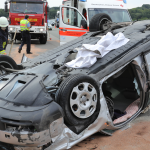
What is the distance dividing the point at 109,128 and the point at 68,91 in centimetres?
104

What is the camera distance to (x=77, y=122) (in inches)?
119

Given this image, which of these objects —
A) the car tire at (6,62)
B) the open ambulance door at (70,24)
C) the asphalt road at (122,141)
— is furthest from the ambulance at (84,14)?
the asphalt road at (122,141)

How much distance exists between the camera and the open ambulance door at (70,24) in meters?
9.61

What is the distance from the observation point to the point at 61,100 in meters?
2.86

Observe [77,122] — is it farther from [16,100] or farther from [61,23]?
[61,23]

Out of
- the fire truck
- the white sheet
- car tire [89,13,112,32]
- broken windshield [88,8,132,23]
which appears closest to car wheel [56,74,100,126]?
the white sheet

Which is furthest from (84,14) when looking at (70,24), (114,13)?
(114,13)

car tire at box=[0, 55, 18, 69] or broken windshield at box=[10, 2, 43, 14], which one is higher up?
broken windshield at box=[10, 2, 43, 14]

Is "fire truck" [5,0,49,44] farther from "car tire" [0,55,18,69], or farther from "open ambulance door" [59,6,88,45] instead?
"car tire" [0,55,18,69]

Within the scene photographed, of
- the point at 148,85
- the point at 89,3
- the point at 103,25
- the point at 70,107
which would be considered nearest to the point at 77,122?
the point at 70,107

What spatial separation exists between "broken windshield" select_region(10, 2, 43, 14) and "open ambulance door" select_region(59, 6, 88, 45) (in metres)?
5.27

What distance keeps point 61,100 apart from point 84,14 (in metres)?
7.62

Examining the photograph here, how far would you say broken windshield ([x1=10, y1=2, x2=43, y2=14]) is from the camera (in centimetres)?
1483

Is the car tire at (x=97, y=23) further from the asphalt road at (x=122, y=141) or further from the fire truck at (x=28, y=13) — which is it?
the fire truck at (x=28, y=13)
